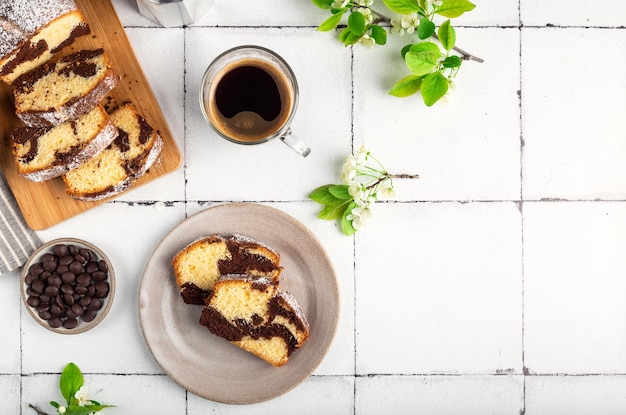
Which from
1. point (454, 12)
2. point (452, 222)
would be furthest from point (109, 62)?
point (452, 222)

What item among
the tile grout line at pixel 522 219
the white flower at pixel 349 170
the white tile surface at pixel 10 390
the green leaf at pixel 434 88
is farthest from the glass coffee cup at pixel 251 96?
the white tile surface at pixel 10 390

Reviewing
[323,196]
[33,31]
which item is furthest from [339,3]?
[33,31]

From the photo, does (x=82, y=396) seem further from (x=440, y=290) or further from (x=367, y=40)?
(x=367, y=40)

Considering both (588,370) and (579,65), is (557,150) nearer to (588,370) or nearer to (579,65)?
(579,65)

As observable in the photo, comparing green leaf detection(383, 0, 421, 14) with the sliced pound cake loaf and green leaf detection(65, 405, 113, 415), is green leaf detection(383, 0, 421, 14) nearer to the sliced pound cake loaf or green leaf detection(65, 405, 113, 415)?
the sliced pound cake loaf

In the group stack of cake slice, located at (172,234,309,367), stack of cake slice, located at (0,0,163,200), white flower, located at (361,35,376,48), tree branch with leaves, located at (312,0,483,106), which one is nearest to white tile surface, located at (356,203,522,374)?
stack of cake slice, located at (172,234,309,367)

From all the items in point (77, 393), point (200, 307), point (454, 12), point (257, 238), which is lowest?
point (77, 393)
